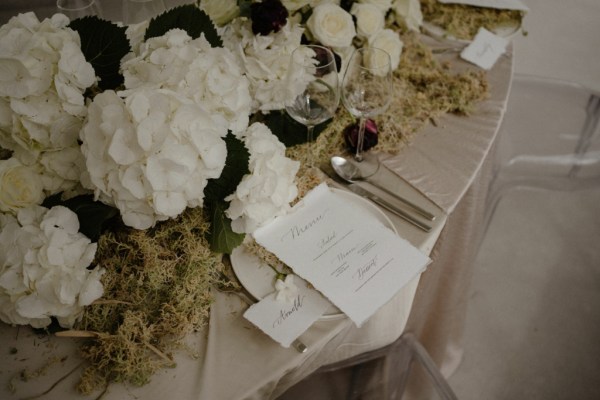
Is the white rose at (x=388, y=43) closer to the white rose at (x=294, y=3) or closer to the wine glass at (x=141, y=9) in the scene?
the white rose at (x=294, y=3)

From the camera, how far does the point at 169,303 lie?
0.85m

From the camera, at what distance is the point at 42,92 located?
829 millimetres

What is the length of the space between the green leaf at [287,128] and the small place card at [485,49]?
65cm

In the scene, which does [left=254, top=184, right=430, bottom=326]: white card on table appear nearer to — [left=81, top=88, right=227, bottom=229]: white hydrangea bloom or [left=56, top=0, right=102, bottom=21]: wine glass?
[left=81, top=88, right=227, bottom=229]: white hydrangea bloom

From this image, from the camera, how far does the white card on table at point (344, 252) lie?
2.90 feet

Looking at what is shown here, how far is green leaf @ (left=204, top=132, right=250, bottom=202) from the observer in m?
0.88

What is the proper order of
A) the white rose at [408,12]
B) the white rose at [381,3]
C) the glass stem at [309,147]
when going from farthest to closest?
the white rose at [408,12] → the white rose at [381,3] → the glass stem at [309,147]

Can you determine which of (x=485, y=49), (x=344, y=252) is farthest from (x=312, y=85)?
(x=485, y=49)

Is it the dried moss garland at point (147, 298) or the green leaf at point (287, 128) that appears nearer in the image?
the dried moss garland at point (147, 298)

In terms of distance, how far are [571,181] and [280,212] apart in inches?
51.7

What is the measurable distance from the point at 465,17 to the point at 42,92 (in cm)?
141

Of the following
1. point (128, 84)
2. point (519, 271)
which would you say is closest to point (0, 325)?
point (128, 84)

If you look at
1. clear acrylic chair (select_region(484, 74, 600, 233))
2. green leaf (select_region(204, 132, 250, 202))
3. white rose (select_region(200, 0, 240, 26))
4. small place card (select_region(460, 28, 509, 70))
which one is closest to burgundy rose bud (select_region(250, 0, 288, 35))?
white rose (select_region(200, 0, 240, 26))

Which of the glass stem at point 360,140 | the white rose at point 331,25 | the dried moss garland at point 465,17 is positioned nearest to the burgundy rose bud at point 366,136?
the glass stem at point 360,140
